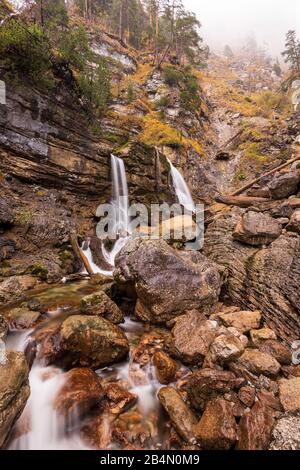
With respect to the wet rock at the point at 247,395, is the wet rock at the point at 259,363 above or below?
above

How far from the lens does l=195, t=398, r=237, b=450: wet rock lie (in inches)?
139

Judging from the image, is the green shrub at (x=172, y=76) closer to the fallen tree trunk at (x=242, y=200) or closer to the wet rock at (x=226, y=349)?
the fallen tree trunk at (x=242, y=200)

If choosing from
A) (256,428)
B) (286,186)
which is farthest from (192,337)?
(286,186)

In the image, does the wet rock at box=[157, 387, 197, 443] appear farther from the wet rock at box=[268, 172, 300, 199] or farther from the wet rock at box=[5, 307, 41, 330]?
the wet rock at box=[268, 172, 300, 199]

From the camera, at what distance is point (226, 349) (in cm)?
463

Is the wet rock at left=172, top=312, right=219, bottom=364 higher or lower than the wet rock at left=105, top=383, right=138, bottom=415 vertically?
higher

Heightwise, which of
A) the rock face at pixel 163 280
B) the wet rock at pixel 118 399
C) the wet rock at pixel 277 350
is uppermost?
the rock face at pixel 163 280

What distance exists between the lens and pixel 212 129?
1400 inches

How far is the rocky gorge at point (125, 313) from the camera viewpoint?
13.0ft

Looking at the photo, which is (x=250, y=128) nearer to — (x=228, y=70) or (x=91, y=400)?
(x=91, y=400)

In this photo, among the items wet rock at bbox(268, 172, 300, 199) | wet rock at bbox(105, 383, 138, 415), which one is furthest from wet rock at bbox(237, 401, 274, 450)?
wet rock at bbox(268, 172, 300, 199)

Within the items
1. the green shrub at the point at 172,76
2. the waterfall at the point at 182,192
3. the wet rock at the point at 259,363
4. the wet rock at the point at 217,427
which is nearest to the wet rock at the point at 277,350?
the wet rock at the point at 259,363

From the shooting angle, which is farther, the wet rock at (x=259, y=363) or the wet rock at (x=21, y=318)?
the wet rock at (x=21, y=318)

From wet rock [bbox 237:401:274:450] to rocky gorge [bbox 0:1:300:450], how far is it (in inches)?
0.7
